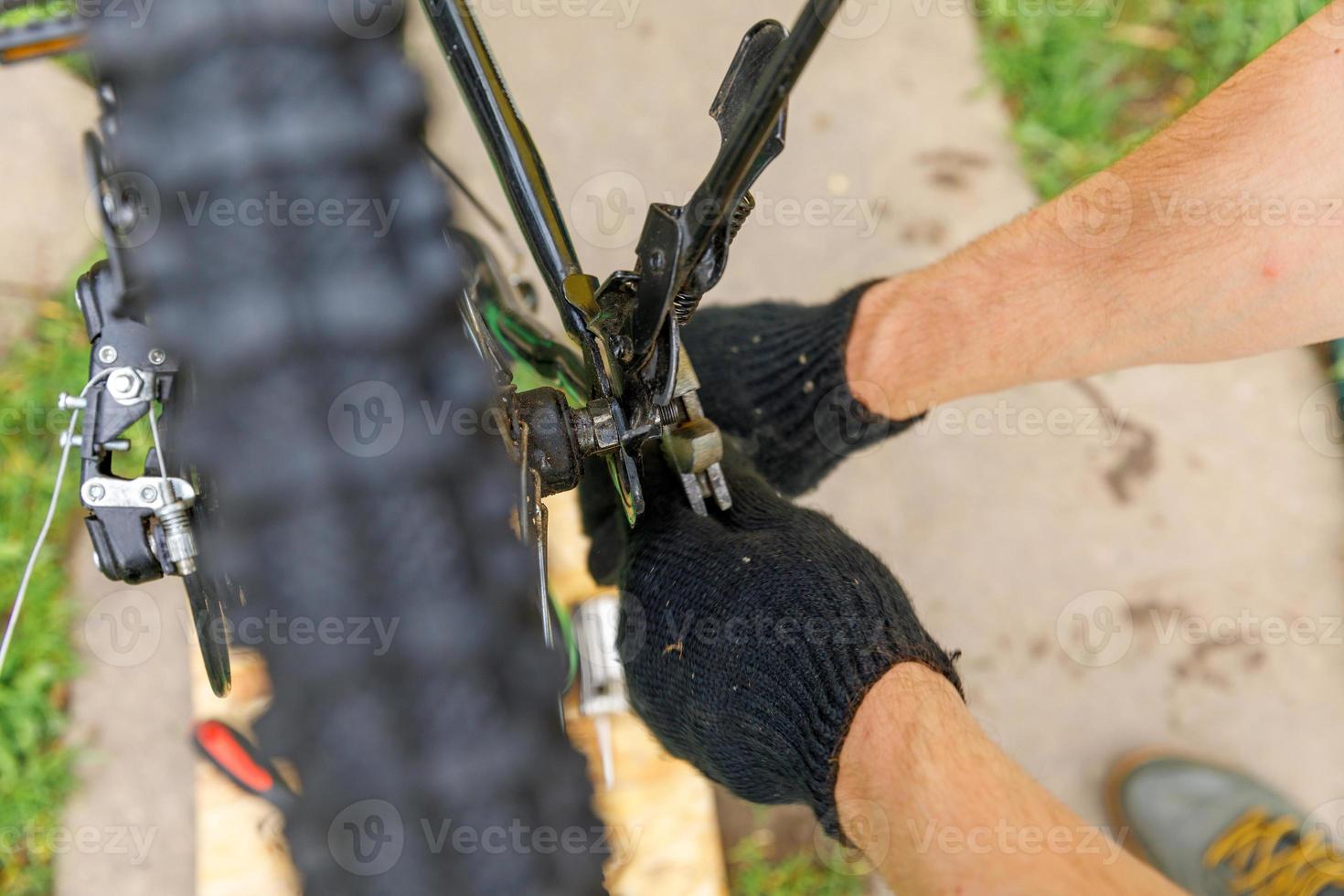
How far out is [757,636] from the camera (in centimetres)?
67

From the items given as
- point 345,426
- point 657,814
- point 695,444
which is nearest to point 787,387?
point 695,444

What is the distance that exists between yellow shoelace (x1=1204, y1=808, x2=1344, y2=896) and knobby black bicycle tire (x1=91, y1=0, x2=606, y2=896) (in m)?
1.33

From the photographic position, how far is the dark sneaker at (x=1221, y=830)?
125 centimetres

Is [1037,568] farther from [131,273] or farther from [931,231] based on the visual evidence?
[131,273]

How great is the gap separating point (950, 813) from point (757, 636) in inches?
7.1

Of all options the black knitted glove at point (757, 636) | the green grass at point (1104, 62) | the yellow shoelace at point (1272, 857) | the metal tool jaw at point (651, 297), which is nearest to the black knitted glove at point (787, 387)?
the black knitted glove at point (757, 636)

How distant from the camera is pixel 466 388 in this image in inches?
14.1

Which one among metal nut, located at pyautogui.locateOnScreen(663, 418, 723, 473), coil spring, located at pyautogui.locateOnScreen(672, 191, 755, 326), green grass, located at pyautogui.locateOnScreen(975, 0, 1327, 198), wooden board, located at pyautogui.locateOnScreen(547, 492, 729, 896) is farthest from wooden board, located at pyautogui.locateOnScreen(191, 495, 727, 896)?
green grass, located at pyautogui.locateOnScreen(975, 0, 1327, 198)

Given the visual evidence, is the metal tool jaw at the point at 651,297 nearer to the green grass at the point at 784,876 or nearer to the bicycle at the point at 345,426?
the bicycle at the point at 345,426

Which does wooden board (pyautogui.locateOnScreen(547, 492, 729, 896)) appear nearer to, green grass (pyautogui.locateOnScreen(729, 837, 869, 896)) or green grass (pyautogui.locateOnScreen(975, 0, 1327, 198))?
green grass (pyautogui.locateOnScreen(729, 837, 869, 896))

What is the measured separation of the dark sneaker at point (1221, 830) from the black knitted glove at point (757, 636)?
0.83 meters

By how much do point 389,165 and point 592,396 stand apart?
277 millimetres

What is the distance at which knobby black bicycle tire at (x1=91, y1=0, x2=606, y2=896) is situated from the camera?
0.33 m

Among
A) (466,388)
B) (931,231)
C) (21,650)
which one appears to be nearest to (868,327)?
(931,231)
